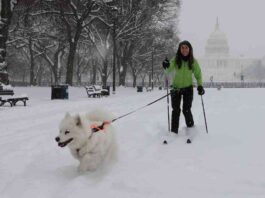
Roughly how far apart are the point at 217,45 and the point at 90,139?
175m

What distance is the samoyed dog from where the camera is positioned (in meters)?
4.89

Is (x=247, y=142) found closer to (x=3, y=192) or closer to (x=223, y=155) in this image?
(x=223, y=155)

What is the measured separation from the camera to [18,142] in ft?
26.0

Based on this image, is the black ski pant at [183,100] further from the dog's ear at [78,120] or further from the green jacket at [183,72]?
the dog's ear at [78,120]

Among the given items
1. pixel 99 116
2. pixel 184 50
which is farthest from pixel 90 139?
pixel 184 50

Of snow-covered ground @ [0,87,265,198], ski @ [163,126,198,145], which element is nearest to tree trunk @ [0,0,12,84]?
snow-covered ground @ [0,87,265,198]

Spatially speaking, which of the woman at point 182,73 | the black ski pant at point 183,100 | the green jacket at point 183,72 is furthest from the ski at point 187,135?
the green jacket at point 183,72

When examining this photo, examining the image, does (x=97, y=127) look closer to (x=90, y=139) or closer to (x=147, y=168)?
(x=90, y=139)

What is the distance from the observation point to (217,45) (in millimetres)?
175125

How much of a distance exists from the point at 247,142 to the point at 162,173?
10.0 ft

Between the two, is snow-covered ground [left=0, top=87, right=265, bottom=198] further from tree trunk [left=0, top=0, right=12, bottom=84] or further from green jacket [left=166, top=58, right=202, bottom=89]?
tree trunk [left=0, top=0, right=12, bottom=84]

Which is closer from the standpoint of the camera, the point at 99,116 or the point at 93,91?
the point at 99,116

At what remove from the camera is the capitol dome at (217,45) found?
175m

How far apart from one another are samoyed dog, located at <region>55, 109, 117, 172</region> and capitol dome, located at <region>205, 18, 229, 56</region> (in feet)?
570
